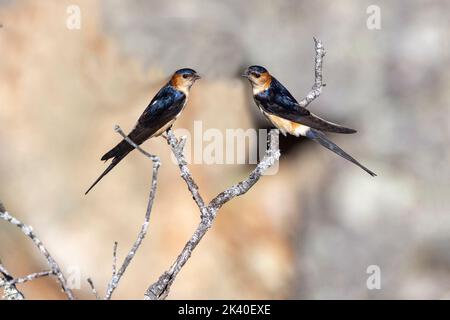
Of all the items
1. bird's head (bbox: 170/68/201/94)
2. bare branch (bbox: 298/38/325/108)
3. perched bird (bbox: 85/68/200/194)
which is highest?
bare branch (bbox: 298/38/325/108)

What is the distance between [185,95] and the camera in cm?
367

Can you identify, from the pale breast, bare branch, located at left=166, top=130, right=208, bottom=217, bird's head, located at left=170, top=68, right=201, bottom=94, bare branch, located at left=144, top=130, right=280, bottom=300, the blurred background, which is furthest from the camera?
the blurred background

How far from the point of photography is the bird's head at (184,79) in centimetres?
364

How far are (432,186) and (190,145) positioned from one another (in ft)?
6.59

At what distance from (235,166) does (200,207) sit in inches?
119

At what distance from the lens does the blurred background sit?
18.4ft

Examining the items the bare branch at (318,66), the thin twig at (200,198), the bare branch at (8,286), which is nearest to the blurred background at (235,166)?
the bare branch at (318,66)

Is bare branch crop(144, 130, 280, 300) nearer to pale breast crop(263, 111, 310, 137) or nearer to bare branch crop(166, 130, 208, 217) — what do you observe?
bare branch crop(166, 130, 208, 217)

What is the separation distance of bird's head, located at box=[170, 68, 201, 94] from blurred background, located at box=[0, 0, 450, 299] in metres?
1.80

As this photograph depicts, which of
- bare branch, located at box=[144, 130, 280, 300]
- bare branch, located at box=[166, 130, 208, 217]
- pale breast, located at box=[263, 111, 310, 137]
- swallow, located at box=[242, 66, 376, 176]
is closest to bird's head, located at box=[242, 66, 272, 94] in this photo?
swallow, located at box=[242, 66, 376, 176]

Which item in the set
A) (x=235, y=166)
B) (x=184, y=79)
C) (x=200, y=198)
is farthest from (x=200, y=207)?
(x=235, y=166)

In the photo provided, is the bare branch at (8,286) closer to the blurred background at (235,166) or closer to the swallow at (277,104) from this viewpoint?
the swallow at (277,104)

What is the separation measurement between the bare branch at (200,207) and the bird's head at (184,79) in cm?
30
